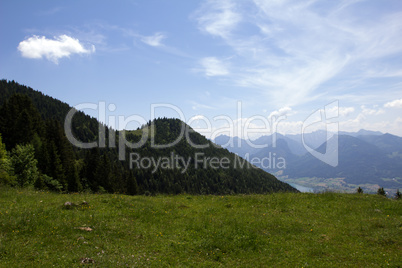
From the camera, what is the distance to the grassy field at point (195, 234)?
1136 centimetres

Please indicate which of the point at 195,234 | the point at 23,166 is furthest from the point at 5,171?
the point at 195,234

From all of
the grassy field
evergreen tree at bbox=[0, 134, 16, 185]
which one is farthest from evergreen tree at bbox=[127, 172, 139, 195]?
the grassy field

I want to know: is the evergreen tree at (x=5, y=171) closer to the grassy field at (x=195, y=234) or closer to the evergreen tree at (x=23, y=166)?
the evergreen tree at (x=23, y=166)

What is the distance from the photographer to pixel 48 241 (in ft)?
40.0

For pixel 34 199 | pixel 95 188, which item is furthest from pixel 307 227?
pixel 95 188

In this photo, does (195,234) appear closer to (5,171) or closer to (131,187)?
(5,171)

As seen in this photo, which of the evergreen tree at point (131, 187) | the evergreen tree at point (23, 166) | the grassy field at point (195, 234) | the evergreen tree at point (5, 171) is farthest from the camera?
the evergreen tree at point (131, 187)

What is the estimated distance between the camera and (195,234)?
49.1ft

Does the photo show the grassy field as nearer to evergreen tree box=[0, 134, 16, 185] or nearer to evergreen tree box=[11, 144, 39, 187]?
evergreen tree box=[0, 134, 16, 185]

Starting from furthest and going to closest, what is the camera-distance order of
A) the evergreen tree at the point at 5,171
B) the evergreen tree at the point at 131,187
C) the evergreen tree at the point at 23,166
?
the evergreen tree at the point at 131,187
the evergreen tree at the point at 23,166
the evergreen tree at the point at 5,171

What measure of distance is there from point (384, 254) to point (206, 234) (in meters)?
9.94

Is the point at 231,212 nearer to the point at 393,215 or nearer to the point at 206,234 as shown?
the point at 206,234

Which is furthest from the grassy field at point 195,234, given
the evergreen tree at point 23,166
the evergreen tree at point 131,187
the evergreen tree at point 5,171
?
the evergreen tree at point 131,187

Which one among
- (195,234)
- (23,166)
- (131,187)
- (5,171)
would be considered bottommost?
(131,187)
